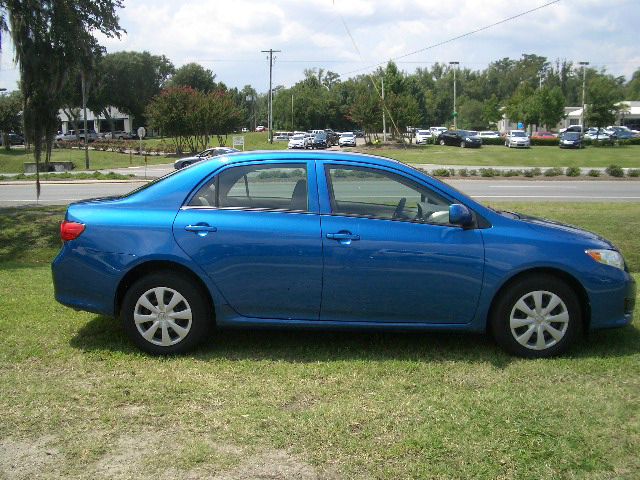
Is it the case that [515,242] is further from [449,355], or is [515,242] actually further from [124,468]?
[124,468]

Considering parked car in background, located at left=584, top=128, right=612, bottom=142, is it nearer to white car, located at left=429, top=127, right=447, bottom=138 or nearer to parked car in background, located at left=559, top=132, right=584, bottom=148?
parked car in background, located at left=559, top=132, right=584, bottom=148

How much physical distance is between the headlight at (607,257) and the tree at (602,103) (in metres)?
64.8

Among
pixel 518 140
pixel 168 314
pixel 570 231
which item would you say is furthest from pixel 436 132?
Answer: pixel 168 314

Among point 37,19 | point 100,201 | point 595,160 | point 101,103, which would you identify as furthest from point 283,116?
point 100,201

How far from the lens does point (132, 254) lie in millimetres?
5105

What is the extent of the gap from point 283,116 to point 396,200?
10198 centimetres

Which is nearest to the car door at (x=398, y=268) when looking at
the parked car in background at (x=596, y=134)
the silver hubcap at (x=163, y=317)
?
the silver hubcap at (x=163, y=317)

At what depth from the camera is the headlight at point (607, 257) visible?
513cm

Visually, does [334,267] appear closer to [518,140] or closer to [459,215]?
[459,215]

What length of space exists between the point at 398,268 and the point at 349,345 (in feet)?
2.68

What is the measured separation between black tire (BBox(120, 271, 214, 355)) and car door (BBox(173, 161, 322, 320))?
20cm

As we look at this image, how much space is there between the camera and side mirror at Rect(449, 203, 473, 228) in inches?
197

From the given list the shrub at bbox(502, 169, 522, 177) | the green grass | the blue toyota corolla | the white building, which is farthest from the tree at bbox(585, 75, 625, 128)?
the white building

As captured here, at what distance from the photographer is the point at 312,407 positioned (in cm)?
417
